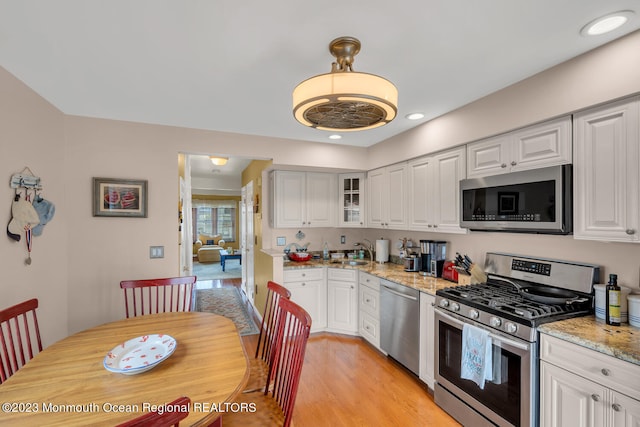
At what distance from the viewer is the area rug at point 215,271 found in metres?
7.33

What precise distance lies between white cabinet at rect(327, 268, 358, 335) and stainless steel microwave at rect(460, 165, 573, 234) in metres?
1.53

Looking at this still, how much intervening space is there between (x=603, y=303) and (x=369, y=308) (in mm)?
2006

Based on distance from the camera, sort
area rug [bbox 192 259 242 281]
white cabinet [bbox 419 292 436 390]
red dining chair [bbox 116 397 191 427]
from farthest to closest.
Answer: area rug [bbox 192 259 242 281], white cabinet [bbox 419 292 436 390], red dining chair [bbox 116 397 191 427]

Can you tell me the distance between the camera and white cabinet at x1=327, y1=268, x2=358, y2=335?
3.50m

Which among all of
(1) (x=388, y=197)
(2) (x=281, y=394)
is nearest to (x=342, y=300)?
(1) (x=388, y=197)

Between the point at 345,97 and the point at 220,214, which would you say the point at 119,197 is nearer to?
the point at 345,97

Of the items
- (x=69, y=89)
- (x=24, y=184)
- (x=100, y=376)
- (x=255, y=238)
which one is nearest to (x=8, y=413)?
(x=100, y=376)

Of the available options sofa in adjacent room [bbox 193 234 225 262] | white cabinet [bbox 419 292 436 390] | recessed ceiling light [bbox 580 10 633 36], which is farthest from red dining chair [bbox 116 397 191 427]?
sofa in adjacent room [bbox 193 234 225 262]

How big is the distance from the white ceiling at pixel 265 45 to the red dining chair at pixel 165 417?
5.07 ft

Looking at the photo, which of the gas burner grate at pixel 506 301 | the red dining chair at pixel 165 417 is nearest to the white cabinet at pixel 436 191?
the gas burner grate at pixel 506 301

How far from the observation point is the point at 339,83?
4.37 feet

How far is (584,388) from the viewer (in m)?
1.42

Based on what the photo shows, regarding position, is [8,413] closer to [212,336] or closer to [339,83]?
[212,336]

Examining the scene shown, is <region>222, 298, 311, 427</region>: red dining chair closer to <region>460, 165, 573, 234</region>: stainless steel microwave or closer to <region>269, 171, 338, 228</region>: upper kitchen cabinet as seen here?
<region>460, 165, 573, 234</region>: stainless steel microwave
